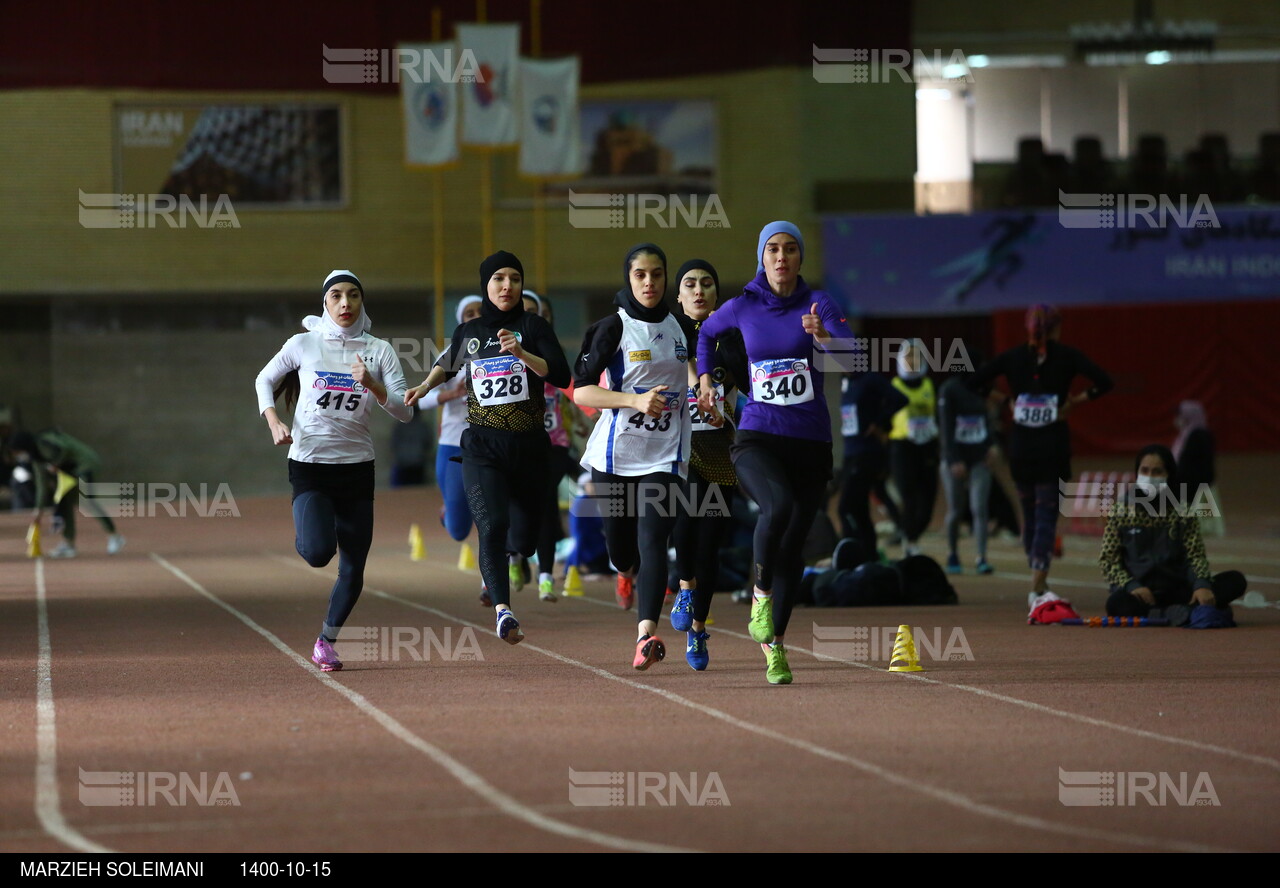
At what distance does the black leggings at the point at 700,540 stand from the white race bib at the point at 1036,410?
3.73 m

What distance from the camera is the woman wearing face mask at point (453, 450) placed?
12.6 metres

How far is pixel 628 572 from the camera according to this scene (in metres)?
11.2

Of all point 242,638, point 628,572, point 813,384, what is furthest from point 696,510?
point 242,638

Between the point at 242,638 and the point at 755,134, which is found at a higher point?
the point at 755,134

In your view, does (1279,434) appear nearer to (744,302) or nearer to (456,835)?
(744,302)

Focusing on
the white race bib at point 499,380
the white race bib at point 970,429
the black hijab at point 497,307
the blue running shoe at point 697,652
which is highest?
the black hijab at point 497,307

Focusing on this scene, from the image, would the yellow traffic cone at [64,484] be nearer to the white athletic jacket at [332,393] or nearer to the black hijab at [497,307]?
the white athletic jacket at [332,393]

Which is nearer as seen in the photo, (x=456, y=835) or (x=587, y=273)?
(x=456, y=835)

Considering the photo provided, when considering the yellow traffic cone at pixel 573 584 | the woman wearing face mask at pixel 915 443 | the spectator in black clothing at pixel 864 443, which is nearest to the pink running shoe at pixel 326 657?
the yellow traffic cone at pixel 573 584

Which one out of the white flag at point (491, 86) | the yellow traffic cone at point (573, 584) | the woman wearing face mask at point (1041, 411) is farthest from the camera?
the white flag at point (491, 86)

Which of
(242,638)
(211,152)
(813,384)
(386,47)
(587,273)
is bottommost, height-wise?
(242,638)

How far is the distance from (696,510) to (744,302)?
4.00 feet

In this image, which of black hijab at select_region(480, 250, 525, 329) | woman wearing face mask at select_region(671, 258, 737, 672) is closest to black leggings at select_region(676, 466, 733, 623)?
woman wearing face mask at select_region(671, 258, 737, 672)

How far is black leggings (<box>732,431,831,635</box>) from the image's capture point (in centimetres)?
887
